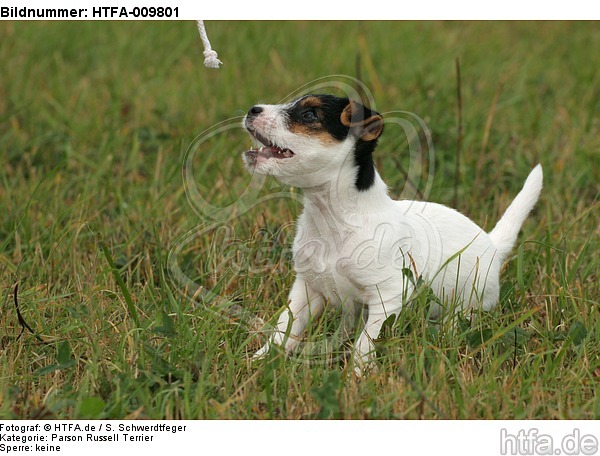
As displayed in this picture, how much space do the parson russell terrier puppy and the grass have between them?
0.14 m

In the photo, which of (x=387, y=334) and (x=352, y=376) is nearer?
(x=352, y=376)

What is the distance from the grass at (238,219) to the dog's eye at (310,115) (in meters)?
0.92

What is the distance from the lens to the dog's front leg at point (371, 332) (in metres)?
3.76

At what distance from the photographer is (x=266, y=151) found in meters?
3.81

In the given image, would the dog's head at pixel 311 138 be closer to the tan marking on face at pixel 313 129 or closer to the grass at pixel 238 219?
the tan marking on face at pixel 313 129

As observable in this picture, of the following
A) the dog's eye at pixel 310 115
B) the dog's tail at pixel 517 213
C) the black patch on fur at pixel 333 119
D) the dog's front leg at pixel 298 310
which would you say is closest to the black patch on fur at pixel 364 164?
the black patch on fur at pixel 333 119

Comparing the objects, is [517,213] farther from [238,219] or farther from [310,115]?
[238,219]

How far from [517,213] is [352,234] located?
1079mm

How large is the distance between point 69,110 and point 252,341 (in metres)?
3.42

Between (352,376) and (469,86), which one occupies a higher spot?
(469,86)

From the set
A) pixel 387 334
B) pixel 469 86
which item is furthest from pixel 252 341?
pixel 469 86

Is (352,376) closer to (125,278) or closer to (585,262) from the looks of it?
(125,278)

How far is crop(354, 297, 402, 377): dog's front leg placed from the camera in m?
3.76
